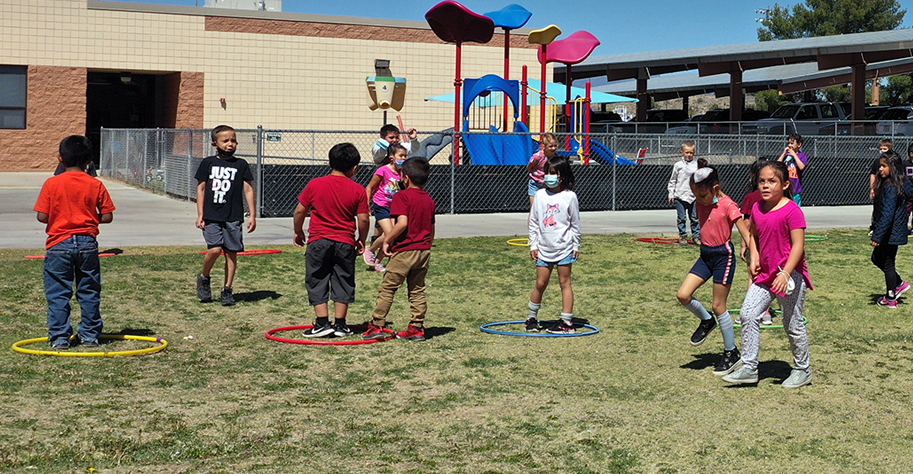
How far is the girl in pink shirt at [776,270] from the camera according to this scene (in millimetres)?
6215

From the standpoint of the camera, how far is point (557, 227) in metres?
8.07

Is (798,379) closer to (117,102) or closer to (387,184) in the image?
(387,184)

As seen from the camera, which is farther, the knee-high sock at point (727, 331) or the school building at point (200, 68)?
the school building at point (200, 68)

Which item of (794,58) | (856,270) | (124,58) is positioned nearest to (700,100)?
(794,58)

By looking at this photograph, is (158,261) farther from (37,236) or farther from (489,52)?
(489,52)

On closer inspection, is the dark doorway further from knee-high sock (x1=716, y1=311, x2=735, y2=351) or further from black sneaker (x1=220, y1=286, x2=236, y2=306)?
knee-high sock (x1=716, y1=311, x2=735, y2=351)

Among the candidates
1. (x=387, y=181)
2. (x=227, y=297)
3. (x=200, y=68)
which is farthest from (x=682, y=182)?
(x=200, y=68)

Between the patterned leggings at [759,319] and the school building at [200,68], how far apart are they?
28.0 metres

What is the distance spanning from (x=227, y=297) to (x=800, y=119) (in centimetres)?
3161

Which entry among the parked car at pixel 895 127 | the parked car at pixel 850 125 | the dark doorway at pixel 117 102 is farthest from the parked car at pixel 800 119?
the dark doorway at pixel 117 102

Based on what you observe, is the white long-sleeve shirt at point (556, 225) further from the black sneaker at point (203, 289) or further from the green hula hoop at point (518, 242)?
the green hula hoop at point (518, 242)

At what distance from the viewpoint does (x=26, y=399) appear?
5855mm

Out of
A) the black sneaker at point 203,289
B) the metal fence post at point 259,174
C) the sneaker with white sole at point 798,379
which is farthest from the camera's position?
the metal fence post at point 259,174

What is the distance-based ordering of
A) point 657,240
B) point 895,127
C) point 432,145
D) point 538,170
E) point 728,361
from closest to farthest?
point 728,361 < point 538,170 < point 657,240 < point 432,145 < point 895,127
